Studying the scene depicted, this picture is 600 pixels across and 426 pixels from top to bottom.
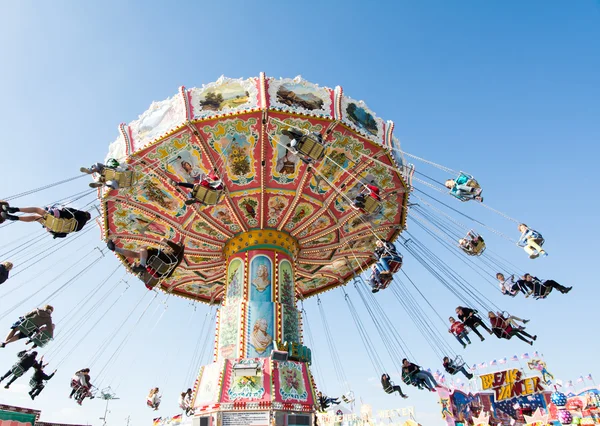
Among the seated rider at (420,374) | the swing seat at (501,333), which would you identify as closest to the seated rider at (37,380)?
the seated rider at (420,374)

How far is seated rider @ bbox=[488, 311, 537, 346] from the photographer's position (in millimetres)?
12570

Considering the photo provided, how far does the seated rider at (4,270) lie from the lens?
864 cm

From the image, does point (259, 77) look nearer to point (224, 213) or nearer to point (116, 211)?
point (224, 213)

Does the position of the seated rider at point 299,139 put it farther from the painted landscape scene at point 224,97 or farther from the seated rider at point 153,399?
the seated rider at point 153,399

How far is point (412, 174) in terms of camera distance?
13180 mm

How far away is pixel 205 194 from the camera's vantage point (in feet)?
32.1

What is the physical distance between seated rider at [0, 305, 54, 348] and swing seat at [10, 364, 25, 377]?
Answer: 1.16m

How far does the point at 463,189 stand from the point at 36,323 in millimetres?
11520

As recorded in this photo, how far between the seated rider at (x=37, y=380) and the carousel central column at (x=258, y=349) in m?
4.53

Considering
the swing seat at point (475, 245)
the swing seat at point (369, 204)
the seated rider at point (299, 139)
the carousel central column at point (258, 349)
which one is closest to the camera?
the seated rider at point (299, 139)

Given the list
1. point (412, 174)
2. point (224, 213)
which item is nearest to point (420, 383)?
point (412, 174)

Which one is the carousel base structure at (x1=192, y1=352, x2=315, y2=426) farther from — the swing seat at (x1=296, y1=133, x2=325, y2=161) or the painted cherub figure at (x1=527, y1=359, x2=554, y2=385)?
the painted cherub figure at (x1=527, y1=359, x2=554, y2=385)

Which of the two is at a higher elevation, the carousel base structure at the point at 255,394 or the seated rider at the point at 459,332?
the seated rider at the point at 459,332

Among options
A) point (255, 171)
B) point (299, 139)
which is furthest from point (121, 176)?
point (299, 139)
